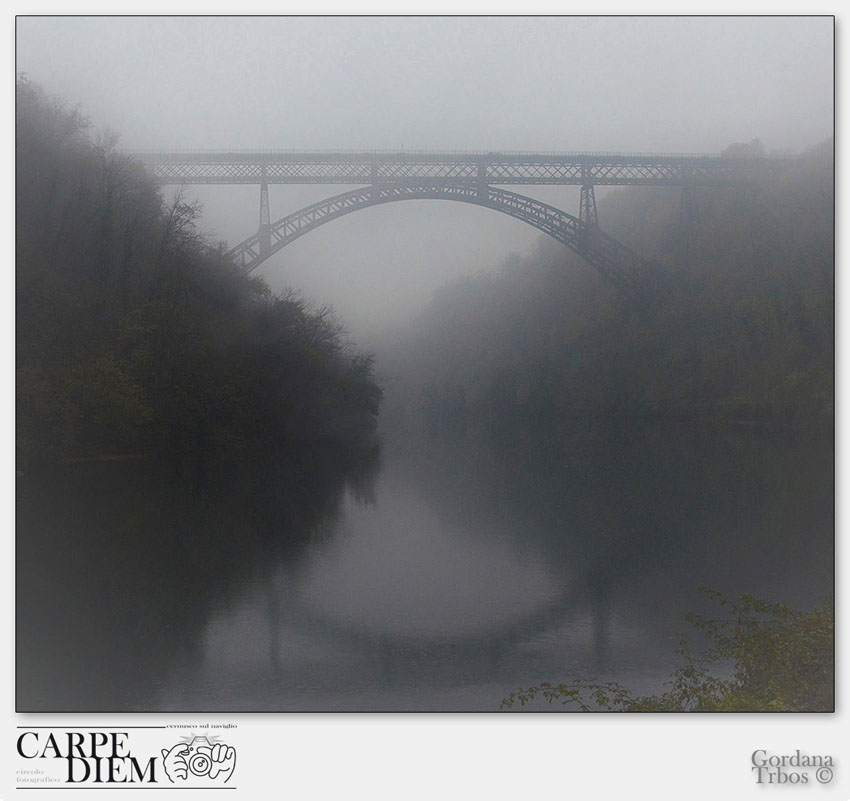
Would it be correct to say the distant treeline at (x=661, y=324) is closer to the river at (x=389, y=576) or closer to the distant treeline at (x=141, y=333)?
the river at (x=389, y=576)

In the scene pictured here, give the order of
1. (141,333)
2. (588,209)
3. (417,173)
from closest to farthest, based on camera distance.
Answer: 1. (417,173)
2. (588,209)
3. (141,333)

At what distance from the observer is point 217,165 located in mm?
7949

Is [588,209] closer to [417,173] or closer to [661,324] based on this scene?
[661,324]

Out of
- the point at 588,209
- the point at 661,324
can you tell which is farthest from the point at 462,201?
the point at 661,324

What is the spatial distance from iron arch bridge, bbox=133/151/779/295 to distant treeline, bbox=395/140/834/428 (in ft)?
1.73

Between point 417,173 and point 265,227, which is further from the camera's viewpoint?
point 265,227

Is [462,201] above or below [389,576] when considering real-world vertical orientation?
above

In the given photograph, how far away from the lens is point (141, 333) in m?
12.2
